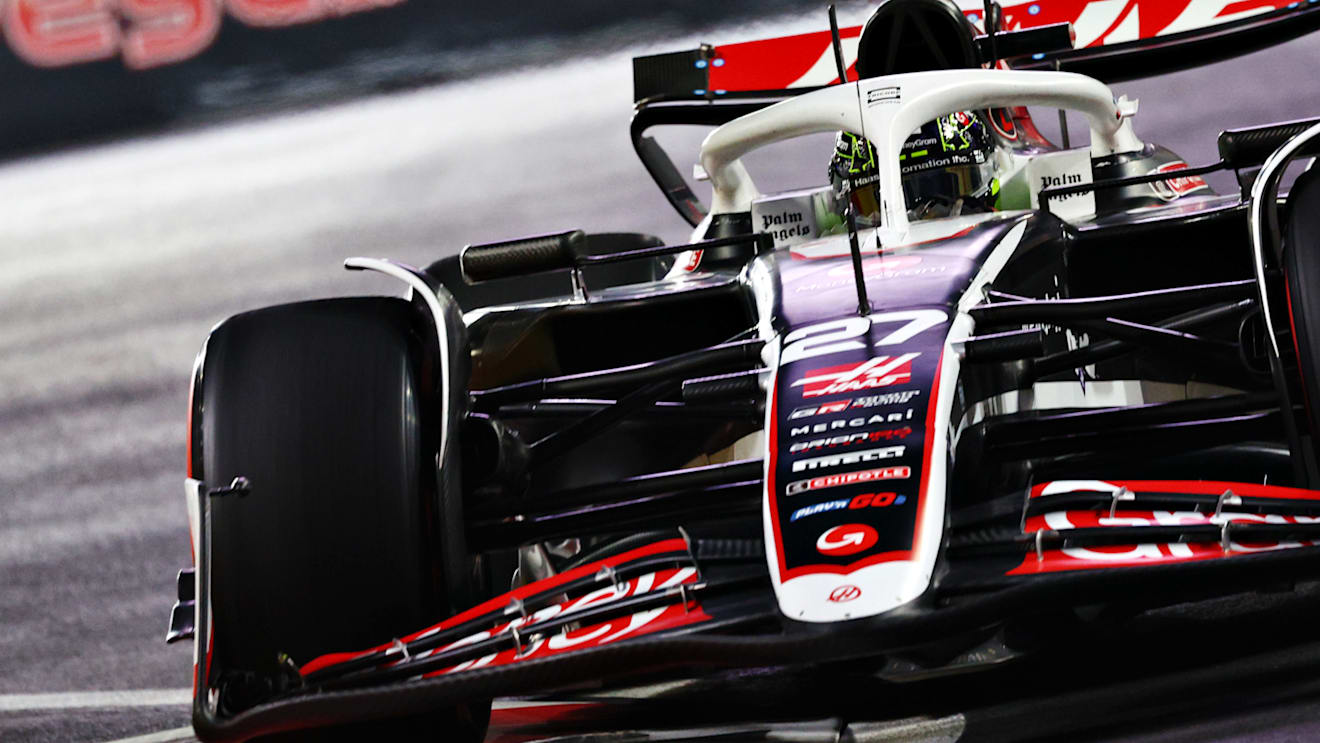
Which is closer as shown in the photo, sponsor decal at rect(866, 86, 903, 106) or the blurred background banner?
sponsor decal at rect(866, 86, 903, 106)

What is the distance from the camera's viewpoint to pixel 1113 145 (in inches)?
167

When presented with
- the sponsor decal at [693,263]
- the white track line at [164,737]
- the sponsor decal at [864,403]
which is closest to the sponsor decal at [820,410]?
the sponsor decal at [864,403]

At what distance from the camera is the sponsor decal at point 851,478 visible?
7.69 feet

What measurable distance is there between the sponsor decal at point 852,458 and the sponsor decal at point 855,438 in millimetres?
22

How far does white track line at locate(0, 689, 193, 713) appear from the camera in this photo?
151 inches

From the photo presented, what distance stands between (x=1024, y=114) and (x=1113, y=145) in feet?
1.66

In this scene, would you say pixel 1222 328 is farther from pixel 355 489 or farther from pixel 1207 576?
pixel 355 489

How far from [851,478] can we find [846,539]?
0.40 ft

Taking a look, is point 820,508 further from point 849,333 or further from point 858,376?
point 849,333

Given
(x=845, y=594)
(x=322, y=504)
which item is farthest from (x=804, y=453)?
(x=322, y=504)

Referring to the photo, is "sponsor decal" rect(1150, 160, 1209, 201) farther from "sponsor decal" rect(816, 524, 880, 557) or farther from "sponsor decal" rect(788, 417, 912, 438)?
"sponsor decal" rect(816, 524, 880, 557)

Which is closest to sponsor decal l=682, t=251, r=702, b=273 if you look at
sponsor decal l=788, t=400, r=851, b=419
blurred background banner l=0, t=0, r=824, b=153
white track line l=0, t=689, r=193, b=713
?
white track line l=0, t=689, r=193, b=713

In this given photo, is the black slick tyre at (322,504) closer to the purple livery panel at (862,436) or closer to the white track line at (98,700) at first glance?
the purple livery panel at (862,436)

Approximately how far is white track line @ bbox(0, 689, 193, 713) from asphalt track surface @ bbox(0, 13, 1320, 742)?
7.94 ft
